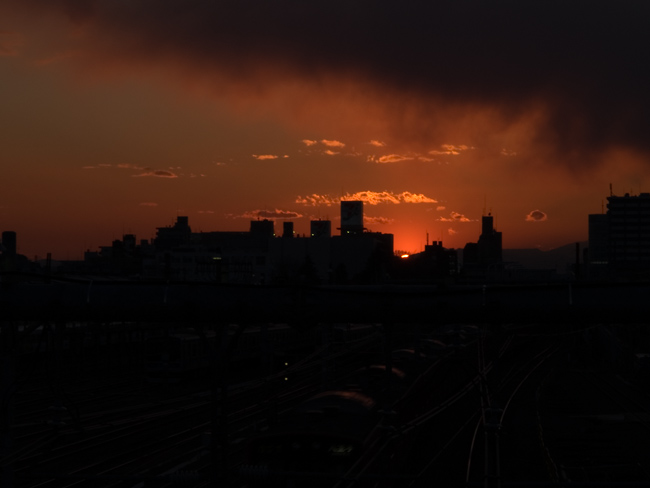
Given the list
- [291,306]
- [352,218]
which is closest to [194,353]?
[291,306]

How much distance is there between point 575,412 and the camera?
3397 centimetres

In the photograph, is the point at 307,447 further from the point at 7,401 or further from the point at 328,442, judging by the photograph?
the point at 7,401

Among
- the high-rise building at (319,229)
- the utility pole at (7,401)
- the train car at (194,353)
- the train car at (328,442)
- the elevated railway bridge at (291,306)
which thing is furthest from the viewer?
the high-rise building at (319,229)

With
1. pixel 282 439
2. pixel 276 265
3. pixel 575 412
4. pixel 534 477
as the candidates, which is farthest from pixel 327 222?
pixel 282 439

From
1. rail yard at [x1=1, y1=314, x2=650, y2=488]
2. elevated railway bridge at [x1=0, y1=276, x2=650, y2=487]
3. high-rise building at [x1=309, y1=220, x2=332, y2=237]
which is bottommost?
rail yard at [x1=1, y1=314, x2=650, y2=488]

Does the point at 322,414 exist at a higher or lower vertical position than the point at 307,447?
higher

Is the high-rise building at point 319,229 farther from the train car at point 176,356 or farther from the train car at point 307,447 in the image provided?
the train car at point 307,447

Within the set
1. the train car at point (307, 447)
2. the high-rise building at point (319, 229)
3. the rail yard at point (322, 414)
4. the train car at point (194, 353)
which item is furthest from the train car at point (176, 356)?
the high-rise building at point (319, 229)

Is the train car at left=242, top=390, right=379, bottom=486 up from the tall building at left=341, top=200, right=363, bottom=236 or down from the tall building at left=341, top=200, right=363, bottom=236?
down

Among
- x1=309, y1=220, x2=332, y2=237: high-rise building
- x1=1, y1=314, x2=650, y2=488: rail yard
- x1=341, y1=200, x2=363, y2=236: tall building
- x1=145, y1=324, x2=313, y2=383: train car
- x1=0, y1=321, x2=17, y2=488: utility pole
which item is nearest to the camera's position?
x1=0, y1=321, x2=17, y2=488: utility pole

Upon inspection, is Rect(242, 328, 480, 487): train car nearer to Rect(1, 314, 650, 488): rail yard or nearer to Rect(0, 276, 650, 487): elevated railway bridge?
Rect(1, 314, 650, 488): rail yard

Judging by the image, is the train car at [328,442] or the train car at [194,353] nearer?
the train car at [328,442]

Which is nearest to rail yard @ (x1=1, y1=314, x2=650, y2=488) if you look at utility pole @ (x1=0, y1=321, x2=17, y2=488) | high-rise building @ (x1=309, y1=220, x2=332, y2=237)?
utility pole @ (x1=0, y1=321, x2=17, y2=488)

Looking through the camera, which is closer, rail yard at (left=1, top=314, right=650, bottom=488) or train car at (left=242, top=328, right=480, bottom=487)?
rail yard at (left=1, top=314, right=650, bottom=488)
